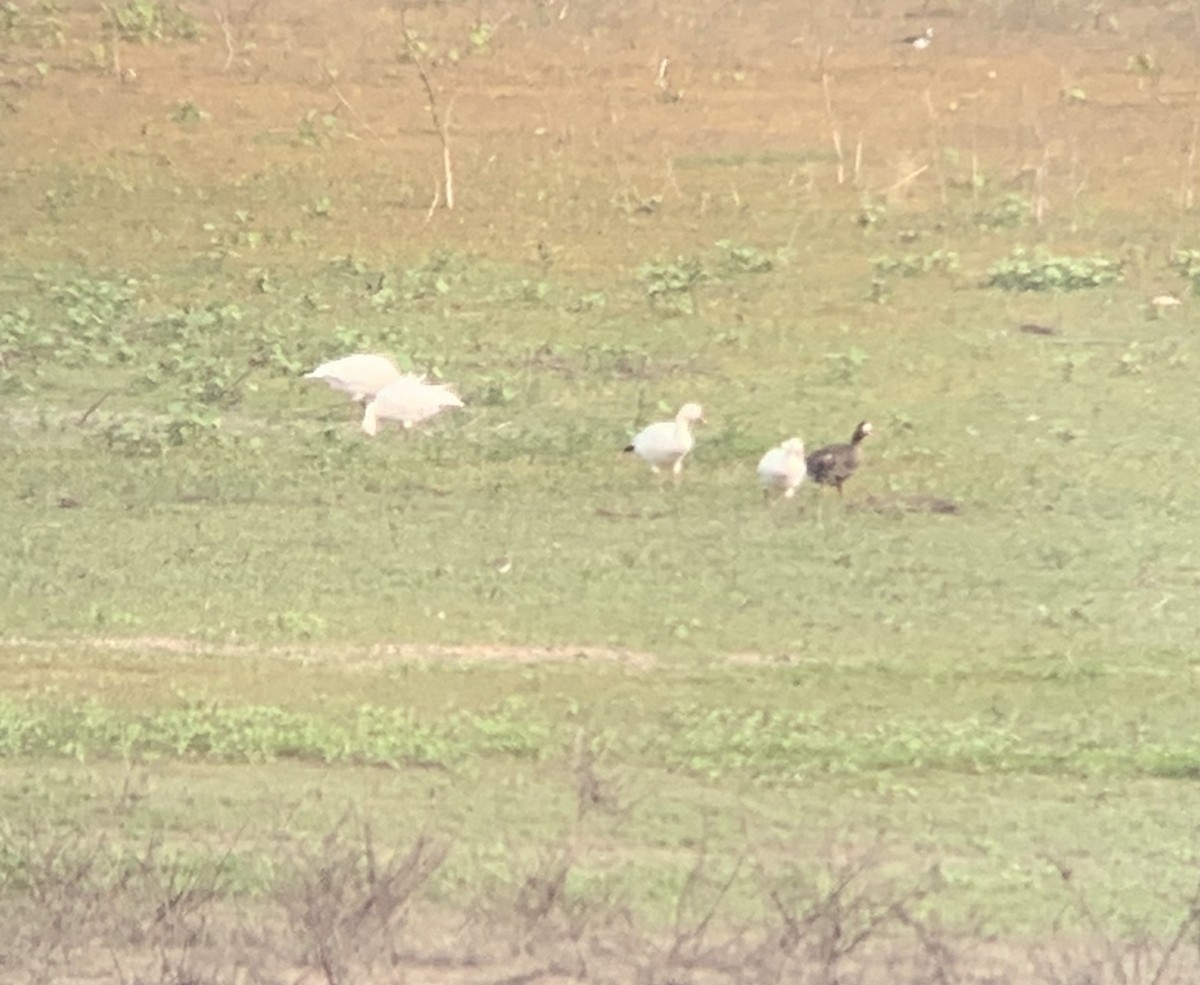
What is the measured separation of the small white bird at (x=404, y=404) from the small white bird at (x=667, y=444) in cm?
79

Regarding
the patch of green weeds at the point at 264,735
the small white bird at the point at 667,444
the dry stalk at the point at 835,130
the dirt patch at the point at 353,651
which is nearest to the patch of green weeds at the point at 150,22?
the dry stalk at the point at 835,130

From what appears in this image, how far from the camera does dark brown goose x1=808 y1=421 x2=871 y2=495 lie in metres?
8.13

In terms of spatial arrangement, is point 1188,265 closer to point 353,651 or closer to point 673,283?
point 673,283

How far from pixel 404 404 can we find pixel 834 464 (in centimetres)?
150

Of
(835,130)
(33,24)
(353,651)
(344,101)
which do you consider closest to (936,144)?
(835,130)

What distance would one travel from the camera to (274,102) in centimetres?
1280

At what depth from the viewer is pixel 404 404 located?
884 centimetres

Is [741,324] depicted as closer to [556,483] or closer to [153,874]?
[556,483]

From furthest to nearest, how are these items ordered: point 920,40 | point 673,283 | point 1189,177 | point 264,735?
point 920,40
point 1189,177
point 673,283
point 264,735

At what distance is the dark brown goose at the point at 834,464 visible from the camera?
8.13 metres

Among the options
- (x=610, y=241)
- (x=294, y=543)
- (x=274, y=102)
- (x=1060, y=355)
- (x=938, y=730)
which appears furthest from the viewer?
(x=274, y=102)

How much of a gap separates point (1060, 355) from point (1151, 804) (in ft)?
13.8

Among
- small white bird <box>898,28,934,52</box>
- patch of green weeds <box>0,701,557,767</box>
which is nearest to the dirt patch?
patch of green weeds <box>0,701,557,767</box>

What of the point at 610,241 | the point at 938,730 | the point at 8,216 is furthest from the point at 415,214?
the point at 938,730
